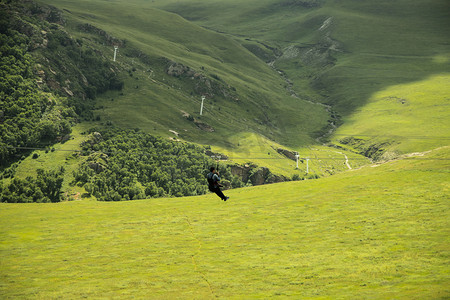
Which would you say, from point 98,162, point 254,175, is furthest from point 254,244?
point 254,175

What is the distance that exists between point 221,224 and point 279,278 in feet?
59.8

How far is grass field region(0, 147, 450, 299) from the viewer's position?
96.3 feet

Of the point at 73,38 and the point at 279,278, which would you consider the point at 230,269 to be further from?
the point at 73,38

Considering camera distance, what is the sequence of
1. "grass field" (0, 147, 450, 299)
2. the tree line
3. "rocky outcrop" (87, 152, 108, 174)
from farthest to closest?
"rocky outcrop" (87, 152, 108, 174) → the tree line → "grass field" (0, 147, 450, 299)

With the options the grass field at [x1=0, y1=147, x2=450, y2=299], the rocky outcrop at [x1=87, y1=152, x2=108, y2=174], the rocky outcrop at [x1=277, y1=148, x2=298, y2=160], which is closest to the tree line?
the rocky outcrop at [x1=87, y1=152, x2=108, y2=174]

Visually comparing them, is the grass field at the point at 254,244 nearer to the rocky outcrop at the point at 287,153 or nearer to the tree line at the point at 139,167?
the tree line at the point at 139,167

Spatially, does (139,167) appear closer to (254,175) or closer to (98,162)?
(98,162)

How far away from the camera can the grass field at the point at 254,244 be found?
96.3 ft

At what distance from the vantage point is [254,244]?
40094 mm

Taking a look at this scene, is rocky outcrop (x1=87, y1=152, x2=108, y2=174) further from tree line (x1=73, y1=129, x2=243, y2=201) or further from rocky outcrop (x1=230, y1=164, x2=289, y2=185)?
rocky outcrop (x1=230, y1=164, x2=289, y2=185)

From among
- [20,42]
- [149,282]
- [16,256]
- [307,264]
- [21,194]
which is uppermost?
[20,42]

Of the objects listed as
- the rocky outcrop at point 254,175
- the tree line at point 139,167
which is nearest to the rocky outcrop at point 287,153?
the rocky outcrop at point 254,175

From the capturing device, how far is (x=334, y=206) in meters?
51.1

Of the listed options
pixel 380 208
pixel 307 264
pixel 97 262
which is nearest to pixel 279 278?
pixel 307 264
